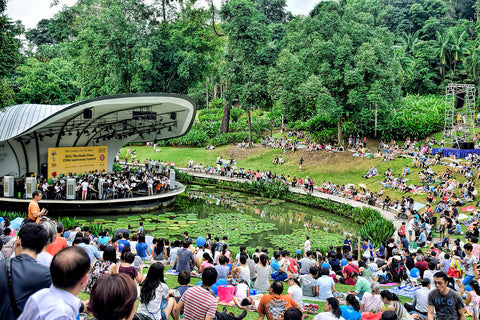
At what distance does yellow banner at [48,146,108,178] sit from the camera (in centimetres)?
2425

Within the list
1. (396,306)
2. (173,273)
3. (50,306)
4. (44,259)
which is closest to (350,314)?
(396,306)

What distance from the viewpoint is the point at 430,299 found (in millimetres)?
5453

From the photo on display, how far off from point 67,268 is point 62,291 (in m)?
0.15

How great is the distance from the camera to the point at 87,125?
24562 mm

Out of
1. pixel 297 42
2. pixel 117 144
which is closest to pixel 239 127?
pixel 297 42

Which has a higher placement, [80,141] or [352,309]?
[80,141]

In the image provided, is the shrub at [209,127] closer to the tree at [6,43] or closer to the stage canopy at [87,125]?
the stage canopy at [87,125]

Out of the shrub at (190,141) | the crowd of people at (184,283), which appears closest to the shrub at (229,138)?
the shrub at (190,141)

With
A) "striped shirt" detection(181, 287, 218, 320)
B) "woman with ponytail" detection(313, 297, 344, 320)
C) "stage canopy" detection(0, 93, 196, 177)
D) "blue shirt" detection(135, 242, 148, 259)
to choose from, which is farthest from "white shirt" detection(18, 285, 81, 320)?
"stage canopy" detection(0, 93, 196, 177)

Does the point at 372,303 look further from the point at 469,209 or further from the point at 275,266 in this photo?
the point at 469,209

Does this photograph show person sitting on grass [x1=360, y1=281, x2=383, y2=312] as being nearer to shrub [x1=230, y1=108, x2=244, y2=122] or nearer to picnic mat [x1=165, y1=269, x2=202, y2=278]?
picnic mat [x1=165, y1=269, x2=202, y2=278]

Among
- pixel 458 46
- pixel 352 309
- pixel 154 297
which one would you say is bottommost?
pixel 352 309

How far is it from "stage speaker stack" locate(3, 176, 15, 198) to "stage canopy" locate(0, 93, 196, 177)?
1.98 m

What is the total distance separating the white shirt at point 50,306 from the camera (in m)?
2.50
